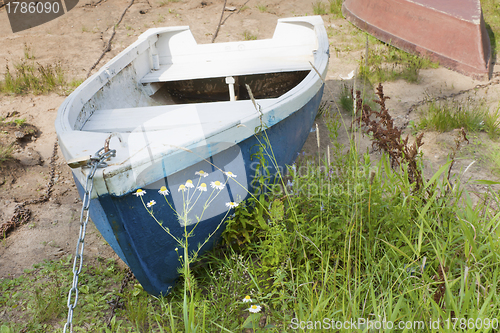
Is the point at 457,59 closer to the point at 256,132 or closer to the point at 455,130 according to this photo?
the point at 455,130

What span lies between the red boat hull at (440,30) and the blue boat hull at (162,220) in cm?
417

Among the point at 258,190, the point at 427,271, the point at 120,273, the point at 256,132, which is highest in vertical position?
the point at 256,132

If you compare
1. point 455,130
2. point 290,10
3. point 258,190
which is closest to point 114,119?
point 258,190

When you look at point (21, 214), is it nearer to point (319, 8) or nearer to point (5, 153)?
point (5, 153)

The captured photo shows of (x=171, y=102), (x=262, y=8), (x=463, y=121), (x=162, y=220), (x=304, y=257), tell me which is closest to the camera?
(x=162, y=220)

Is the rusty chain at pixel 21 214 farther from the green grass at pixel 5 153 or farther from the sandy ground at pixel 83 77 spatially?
the green grass at pixel 5 153

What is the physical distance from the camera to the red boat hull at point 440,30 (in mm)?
4797

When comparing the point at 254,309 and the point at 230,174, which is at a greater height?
the point at 230,174

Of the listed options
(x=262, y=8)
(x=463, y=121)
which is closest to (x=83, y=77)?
(x=262, y=8)

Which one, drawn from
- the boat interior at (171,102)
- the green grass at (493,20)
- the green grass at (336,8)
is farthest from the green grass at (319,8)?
the boat interior at (171,102)

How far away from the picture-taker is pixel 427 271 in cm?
173

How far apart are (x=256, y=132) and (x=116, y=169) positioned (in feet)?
2.73

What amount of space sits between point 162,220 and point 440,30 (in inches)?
207

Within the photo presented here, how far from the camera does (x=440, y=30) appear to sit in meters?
5.09
